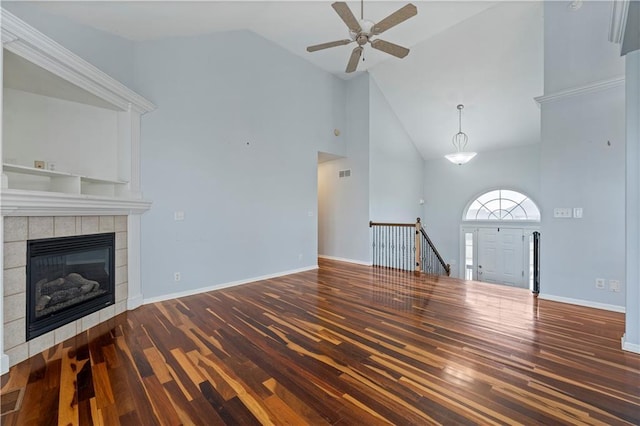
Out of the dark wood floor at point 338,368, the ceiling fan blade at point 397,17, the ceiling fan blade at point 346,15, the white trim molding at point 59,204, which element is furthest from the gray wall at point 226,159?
the ceiling fan blade at point 397,17

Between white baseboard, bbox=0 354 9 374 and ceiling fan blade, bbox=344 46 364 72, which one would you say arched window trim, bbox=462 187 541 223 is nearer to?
ceiling fan blade, bbox=344 46 364 72

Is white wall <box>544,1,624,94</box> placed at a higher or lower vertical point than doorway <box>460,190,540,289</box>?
higher

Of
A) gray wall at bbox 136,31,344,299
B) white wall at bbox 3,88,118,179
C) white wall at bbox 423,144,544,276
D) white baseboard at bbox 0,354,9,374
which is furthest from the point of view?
white wall at bbox 423,144,544,276

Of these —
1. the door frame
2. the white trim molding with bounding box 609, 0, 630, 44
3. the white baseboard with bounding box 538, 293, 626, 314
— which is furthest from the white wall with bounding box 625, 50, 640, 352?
the door frame

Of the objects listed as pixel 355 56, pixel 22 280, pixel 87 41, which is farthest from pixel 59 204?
pixel 355 56

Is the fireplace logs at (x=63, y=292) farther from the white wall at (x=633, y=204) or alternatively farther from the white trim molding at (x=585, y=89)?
the white trim molding at (x=585, y=89)

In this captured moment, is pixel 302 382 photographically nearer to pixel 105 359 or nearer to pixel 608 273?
pixel 105 359

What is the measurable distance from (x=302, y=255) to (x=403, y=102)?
456 cm

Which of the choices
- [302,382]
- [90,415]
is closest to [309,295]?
[302,382]

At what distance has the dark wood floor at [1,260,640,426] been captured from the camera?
170 centimetres

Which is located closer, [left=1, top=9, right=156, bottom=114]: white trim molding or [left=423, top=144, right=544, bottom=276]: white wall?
[left=1, top=9, right=156, bottom=114]: white trim molding

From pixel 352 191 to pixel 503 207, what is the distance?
432 cm

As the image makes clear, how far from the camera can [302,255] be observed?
574 centimetres

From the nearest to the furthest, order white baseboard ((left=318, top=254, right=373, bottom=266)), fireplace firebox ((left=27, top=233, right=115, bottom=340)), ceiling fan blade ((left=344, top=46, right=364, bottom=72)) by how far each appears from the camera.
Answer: fireplace firebox ((left=27, top=233, right=115, bottom=340)) < ceiling fan blade ((left=344, top=46, right=364, bottom=72)) < white baseboard ((left=318, top=254, right=373, bottom=266))
